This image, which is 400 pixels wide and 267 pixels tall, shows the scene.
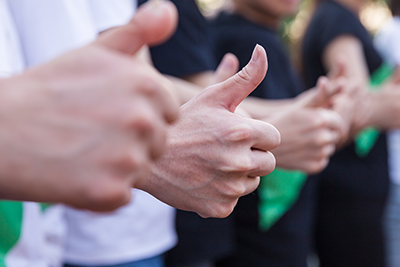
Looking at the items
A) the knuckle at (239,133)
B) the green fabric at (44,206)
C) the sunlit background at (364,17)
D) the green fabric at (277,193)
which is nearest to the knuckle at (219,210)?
the knuckle at (239,133)

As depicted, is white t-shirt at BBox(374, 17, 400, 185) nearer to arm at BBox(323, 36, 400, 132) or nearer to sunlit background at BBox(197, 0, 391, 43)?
arm at BBox(323, 36, 400, 132)

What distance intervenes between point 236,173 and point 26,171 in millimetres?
296

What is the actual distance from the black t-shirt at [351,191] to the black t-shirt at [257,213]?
0.30 metres

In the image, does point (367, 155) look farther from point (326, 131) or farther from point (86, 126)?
point (86, 126)

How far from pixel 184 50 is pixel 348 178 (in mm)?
983

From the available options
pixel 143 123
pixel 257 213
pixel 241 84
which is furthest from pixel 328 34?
pixel 143 123

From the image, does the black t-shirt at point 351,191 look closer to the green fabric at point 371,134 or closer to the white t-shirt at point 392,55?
the green fabric at point 371,134

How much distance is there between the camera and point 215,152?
1.67 ft

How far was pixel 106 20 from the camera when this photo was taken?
2.61ft

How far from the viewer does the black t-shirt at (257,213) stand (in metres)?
1.21

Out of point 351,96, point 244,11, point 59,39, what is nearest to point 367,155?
point 351,96

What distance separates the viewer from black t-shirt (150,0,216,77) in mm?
987

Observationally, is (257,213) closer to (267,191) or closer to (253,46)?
(267,191)

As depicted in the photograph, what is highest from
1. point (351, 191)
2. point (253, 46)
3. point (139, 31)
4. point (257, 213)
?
point (139, 31)
